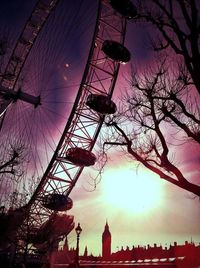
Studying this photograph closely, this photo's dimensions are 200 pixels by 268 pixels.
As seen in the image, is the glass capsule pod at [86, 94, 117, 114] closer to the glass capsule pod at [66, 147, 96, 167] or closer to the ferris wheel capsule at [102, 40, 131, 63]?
the ferris wheel capsule at [102, 40, 131, 63]

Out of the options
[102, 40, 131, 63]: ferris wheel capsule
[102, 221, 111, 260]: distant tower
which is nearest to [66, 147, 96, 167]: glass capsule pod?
[102, 40, 131, 63]: ferris wheel capsule

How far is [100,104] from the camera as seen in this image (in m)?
21.5

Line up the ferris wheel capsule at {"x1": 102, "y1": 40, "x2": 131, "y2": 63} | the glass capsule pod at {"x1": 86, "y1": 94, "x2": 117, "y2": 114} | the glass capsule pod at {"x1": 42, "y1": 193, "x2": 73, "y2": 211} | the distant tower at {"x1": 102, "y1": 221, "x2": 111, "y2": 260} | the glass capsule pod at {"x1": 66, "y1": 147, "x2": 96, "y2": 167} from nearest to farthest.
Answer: the ferris wheel capsule at {"x1": 102, "y1": 40, "x2": 131, "y2": 63}
the glass capsule pod at {"x1": 86, "y1": 94, "x2": 117, "y2": 114}
the glass capsule pod at {"x1": 66, "y1": 147, "x2": 96, "y2": 167}
the glass capsule pod at {"x1": 42, "y1": 193, "x2": 73, "y2": 211}
the distant tower at {"x1": 102, "y1": 221, "x2": 111, "y2": 260}

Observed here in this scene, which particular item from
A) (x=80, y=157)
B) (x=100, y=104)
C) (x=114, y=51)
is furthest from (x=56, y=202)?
(x=114, y=51)

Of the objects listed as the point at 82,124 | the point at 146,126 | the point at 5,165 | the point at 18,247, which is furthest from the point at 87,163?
the point at 18,247

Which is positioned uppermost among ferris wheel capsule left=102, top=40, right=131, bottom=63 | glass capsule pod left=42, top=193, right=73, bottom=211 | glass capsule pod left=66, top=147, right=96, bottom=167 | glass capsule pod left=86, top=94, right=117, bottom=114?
ferris wheel capsule left=102, top=40, right=131, bottom=63

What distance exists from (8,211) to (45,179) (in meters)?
10.0

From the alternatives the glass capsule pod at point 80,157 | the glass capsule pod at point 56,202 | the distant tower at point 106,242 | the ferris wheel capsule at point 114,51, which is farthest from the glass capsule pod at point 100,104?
the distant tower at point 106,242

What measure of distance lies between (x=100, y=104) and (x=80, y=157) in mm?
4235

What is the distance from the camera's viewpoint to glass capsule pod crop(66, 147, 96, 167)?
23625mm

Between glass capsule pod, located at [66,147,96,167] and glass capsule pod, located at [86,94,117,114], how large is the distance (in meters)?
3.74

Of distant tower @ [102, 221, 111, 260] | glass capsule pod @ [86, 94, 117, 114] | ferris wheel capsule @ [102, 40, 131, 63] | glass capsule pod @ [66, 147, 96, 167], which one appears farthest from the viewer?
distant tower @ [102, 221, 111, 260]

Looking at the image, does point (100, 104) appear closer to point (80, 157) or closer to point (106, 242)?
point (80, 157)

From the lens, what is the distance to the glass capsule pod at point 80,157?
23.6m
